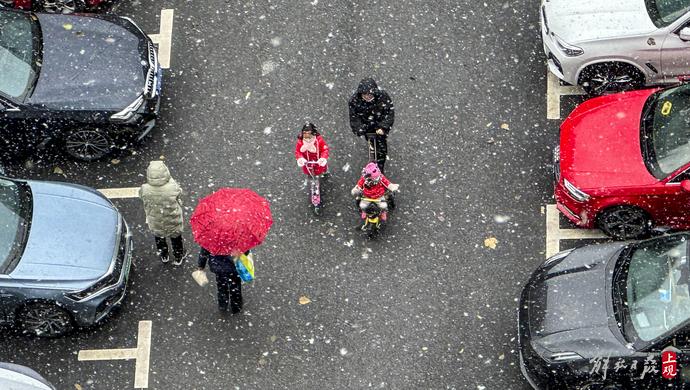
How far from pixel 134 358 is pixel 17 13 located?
185 inches

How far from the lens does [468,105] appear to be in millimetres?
13852

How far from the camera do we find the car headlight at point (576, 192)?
12.1 m

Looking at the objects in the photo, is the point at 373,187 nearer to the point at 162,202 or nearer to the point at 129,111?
the point at 162,202

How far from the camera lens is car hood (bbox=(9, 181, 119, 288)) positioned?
11.4 meters

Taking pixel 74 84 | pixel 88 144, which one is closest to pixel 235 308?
pixel 88 144

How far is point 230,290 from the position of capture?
38.8 ft

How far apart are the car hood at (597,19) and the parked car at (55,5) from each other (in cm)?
611

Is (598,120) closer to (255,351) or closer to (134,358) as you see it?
(255,351)

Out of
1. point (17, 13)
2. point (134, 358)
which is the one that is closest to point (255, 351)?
point (134, 358)

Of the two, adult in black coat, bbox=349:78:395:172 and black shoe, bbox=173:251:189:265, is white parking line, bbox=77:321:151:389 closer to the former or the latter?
black shoe, bbox=173:251:189:265

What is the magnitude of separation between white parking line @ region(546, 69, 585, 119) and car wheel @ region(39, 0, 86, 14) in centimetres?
627

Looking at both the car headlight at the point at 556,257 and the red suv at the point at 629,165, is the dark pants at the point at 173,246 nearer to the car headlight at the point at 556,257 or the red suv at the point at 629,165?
the car headlight at the point at 556,257

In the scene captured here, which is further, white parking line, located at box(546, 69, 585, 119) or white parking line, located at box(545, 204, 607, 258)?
white parking line, located at box(546, 69, 585, 119)

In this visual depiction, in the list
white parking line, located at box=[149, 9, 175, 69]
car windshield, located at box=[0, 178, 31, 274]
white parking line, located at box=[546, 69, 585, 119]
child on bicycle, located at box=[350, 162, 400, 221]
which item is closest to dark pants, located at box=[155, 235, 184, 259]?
car windshield, located at box=[0, 178, 31, 274]
